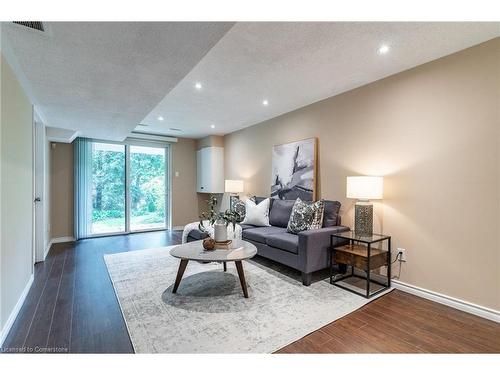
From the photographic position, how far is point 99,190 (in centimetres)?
550

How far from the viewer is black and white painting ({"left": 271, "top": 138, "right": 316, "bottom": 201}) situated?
374 centimetres

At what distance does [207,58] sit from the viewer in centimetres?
240

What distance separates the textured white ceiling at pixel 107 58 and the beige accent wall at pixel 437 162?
223 centimetres

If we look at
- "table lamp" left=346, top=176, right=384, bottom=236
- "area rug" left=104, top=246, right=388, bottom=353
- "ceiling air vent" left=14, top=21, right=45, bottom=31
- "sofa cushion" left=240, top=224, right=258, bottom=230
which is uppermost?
"ceiling air vent" left=14, top=21, right=45, bottom=31

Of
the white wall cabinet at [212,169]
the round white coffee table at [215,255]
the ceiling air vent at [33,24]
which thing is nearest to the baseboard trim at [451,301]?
the round white coffee table at [215,255]

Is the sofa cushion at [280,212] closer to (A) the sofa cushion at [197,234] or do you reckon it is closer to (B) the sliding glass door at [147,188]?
(A) the sofa cushion at [197,234]

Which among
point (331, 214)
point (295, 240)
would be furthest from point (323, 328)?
point (331, 214)

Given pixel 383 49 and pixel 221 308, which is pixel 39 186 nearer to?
pixel 221 308

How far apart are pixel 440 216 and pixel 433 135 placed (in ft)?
2.74

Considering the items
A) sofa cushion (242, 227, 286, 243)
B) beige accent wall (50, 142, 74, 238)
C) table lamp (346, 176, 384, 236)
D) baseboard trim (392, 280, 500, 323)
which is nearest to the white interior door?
beige accent wall (50, 142, 74, 238)

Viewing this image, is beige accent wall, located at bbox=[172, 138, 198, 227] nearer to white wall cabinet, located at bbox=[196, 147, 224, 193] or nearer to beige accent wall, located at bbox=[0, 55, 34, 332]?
white wall cabinet, located at bbox=[196, 147, 224, 193]

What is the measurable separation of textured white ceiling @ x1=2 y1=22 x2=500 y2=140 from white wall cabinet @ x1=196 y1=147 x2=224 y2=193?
2.47m

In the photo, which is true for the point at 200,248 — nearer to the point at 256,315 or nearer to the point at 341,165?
the point at 256,315

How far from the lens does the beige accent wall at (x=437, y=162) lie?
211 centimetres
